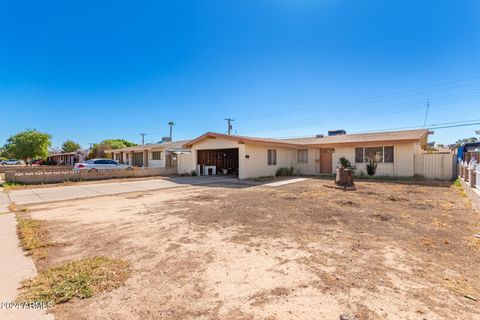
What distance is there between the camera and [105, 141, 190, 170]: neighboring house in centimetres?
2172

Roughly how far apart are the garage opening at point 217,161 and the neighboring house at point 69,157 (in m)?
29.4

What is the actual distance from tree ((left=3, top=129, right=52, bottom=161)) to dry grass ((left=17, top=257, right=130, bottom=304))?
3602 centimetres

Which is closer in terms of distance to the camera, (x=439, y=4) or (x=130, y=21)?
(x=439, y=4)

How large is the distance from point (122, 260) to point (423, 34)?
18390 millimetres

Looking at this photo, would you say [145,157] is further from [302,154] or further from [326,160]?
[326,160]

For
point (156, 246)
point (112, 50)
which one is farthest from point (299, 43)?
point (156, 246)

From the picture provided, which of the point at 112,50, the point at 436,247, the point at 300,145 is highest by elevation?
the point at 112,50

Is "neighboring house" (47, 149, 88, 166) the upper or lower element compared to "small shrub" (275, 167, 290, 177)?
upper

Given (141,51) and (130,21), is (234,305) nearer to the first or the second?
(130,21)

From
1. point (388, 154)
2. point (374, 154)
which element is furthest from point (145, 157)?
point (388, 154)

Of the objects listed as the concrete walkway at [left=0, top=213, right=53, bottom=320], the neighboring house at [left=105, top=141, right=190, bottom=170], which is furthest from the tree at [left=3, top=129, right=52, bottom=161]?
the concrete walkway at [left=0, top=213, right=53, bottom=320]

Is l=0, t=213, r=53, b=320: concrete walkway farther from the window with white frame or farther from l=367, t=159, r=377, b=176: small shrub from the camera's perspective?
the window with white frame

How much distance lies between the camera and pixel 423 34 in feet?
44.2

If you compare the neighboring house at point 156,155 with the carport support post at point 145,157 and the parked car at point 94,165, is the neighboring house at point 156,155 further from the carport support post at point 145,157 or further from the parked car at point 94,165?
the parked car at point 94,165
